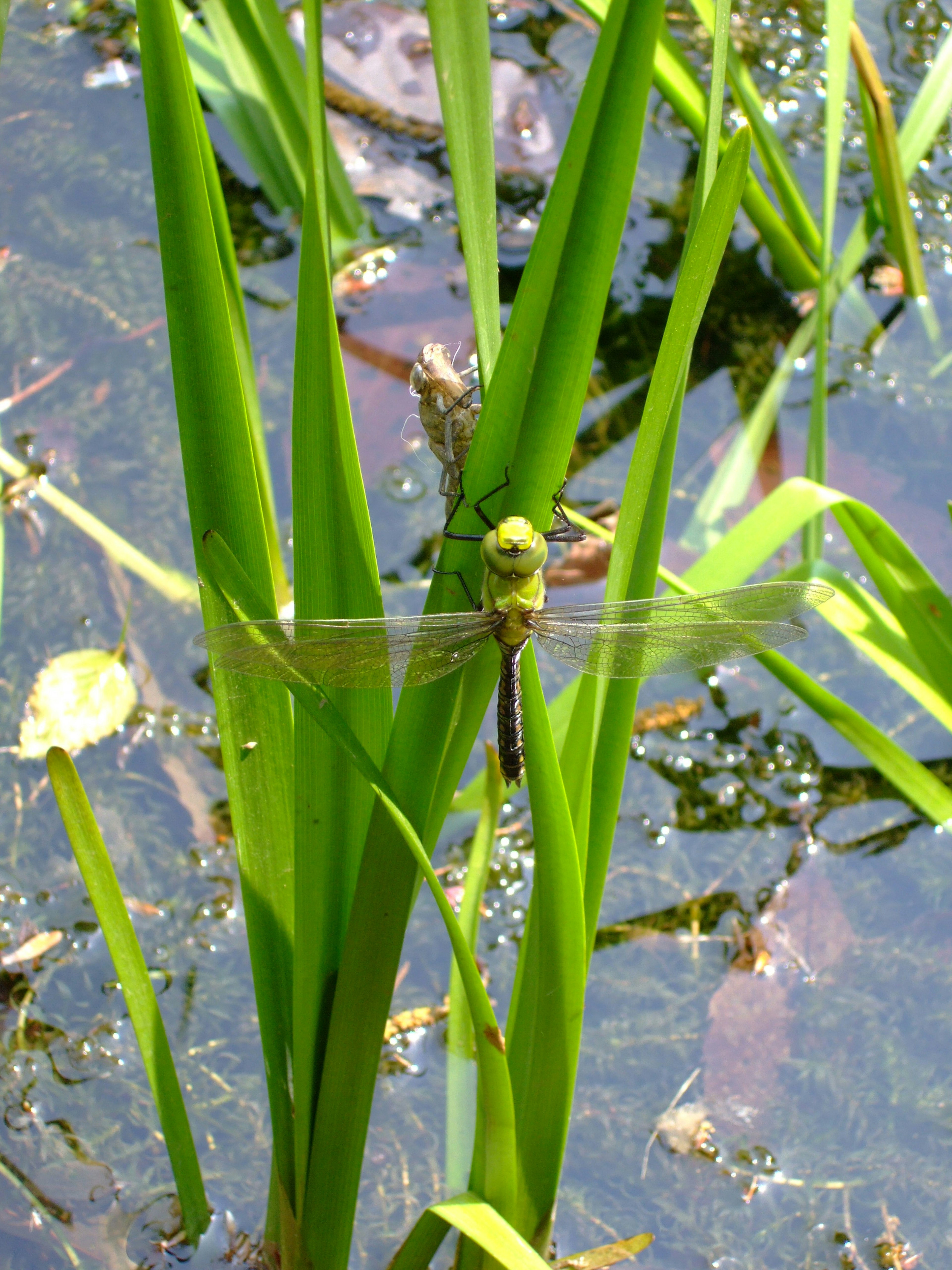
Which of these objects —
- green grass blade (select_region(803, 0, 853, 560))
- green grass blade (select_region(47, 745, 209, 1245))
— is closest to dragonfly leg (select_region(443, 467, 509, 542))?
green grass blade (select_region(47, 745, 209, 1245))

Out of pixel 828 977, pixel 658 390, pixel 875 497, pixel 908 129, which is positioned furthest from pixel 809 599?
pixel 908 129

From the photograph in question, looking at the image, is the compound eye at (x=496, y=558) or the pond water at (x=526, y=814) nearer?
the compound eye at (x=496, y=558)

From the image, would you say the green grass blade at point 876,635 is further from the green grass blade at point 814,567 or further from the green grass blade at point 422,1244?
the green grass blade at point 422,1244

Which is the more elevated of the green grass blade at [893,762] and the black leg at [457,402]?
the black leg at [457,402]

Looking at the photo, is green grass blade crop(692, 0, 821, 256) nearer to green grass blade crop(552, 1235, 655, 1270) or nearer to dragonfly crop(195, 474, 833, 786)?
dragonfly crop(195, 474, 833, 786)

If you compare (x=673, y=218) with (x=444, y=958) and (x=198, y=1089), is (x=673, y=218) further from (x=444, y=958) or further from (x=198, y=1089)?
(x=198, y=1089)

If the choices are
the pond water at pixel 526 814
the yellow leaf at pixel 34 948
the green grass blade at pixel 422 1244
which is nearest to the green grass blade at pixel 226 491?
the green grass blade at pixel 422 1244

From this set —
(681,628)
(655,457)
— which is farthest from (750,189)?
(655,457)
